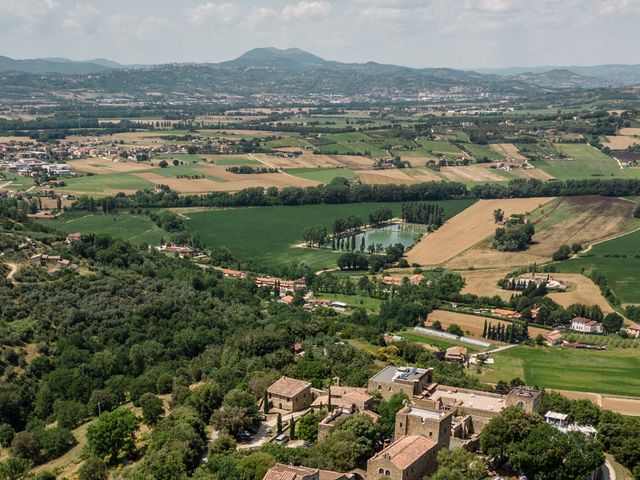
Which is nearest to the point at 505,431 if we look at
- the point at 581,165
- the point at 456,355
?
the point at 456,355

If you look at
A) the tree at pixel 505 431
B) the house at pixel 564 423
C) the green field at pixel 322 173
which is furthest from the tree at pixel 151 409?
the green field at pixel 322 173

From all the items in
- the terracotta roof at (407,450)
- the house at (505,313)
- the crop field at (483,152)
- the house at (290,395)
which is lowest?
the house at (505,313)

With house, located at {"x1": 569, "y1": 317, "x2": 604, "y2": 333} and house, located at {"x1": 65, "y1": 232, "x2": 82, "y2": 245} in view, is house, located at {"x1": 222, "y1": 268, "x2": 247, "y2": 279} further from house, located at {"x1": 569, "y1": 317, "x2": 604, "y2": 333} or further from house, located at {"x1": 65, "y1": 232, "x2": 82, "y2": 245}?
house, located at {"x1": 569, "y1": 317, "x2": 604, "y2": 333}

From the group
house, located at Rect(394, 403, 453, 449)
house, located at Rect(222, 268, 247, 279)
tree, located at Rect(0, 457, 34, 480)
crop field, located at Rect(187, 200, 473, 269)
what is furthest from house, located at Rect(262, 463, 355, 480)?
crop field, located at Rect(187, 200, 473, 269)

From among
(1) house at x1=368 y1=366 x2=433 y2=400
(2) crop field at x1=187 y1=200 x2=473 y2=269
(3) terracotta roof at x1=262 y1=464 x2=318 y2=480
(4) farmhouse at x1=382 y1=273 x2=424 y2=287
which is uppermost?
(3) terracotta roof at x1=262 y1=464 x2=318 y2=480

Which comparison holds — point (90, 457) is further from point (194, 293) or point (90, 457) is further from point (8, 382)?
point (194, 293)

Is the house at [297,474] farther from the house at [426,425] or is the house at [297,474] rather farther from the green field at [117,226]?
the green field at [117,226]

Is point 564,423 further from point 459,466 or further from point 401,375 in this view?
point 459,466

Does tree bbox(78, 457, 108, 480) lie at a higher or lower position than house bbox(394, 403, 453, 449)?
lower
